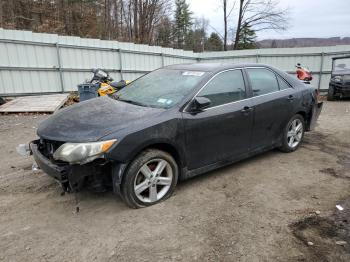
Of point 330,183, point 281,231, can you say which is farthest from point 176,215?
point 330,183

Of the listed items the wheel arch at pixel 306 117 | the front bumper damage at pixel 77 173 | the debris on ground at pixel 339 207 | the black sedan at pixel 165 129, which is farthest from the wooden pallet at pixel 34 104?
the debris on ground at pixel 339 207

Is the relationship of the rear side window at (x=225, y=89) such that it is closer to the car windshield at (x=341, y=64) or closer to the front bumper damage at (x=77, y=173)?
the front bumper damage at (x=77, y=173)

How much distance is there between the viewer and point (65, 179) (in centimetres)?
280

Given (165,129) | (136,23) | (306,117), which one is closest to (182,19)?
(136,23)

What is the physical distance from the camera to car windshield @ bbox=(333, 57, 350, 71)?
11656mm

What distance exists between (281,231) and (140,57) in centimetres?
1202

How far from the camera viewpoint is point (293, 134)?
5109 mm

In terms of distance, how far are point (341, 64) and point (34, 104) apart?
12.0 m

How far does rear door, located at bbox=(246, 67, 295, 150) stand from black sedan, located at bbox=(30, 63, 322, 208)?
17mm

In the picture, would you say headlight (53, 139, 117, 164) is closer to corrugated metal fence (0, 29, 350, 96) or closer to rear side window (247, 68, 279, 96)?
rear side window (247, 68, 279, 96)

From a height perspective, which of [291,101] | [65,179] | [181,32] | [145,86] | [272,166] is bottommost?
[272,166]

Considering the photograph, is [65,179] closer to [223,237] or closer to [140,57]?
[223,237]

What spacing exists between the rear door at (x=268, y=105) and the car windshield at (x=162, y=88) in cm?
103

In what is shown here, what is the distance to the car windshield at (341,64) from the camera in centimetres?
1166
